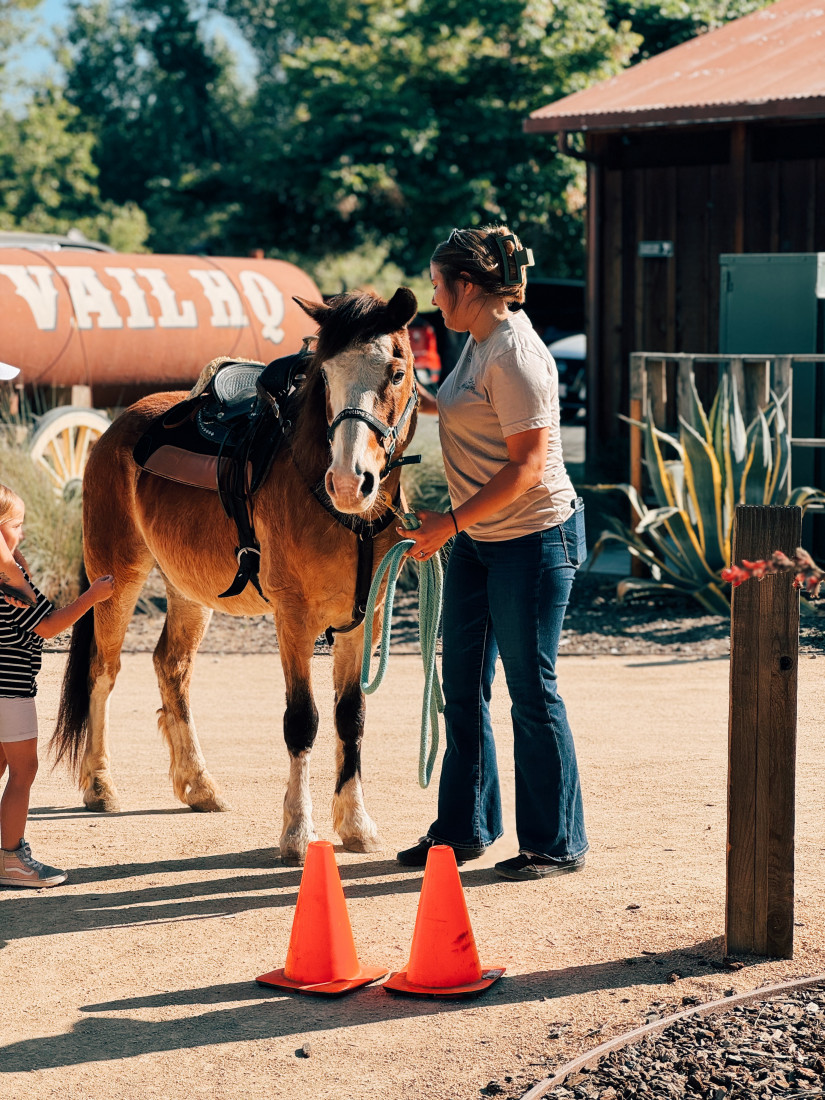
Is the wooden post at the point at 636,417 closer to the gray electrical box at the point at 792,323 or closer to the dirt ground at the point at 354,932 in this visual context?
the gray electrical box at the point at 792,323

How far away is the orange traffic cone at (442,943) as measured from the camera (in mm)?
3838

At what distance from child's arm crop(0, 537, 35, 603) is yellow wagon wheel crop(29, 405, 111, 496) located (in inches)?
239

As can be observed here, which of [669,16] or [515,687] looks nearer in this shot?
[515,687]

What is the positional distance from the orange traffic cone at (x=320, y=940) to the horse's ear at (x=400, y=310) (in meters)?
1.62

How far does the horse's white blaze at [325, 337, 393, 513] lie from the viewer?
405 cm

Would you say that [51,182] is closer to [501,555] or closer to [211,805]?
[211,805]

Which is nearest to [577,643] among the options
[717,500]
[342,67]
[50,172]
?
[717,500]

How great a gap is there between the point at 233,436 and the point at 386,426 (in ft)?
3.61

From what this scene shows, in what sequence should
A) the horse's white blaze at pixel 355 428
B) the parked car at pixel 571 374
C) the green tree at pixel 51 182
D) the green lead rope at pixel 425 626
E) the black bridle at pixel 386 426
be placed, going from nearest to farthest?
the horse's white blaze at pixel 355 428, the black bridle at pixel 386 426, the green lead rope at pixel 425 626, the parked car at pixel 571 374, the green tree at pixel 51 182

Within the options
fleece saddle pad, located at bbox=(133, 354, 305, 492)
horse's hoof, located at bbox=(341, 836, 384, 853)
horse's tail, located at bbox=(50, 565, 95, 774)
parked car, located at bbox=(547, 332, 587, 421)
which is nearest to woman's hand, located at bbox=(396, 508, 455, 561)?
fleece saddle pad, located at bbox=(133, 354, 305, 492)

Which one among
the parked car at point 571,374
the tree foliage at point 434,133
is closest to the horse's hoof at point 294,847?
the parked car at point 571,374

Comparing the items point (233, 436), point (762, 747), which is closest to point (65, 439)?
point (233, 436)

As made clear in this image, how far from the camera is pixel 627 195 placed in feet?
43.3

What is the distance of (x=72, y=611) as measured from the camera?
15.0 feet
